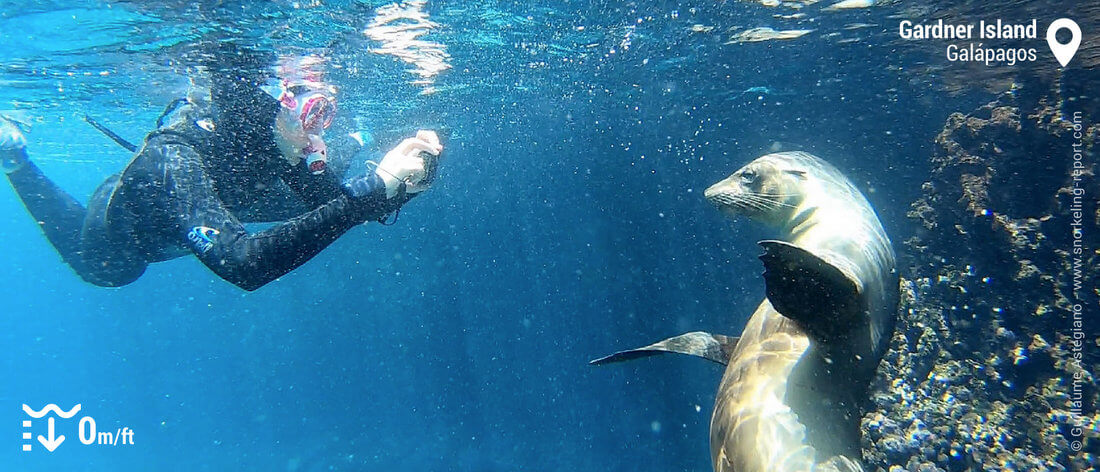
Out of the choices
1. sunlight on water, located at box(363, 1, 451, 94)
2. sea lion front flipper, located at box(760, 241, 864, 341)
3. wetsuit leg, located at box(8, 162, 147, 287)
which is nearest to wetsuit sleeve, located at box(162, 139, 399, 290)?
sea lion front flipper, located at box(760, 241, 864, 341)

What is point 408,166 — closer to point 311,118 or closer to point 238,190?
point 311,118

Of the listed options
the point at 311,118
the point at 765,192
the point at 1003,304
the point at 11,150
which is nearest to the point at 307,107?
the point at 311,118

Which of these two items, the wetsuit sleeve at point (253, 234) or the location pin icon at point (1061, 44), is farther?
the location pin icon at point (1061, 44)

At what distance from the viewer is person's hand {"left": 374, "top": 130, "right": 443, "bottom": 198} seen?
10.8ft

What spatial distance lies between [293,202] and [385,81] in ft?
35.0

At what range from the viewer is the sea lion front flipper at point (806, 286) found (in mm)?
2207

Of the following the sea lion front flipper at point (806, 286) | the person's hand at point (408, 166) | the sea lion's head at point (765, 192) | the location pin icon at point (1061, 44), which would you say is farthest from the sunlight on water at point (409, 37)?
the location pin icon at point (1061, 44)

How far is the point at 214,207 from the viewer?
10.5 ft

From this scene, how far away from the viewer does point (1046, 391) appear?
6852 mm

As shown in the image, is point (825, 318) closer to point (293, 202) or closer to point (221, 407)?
point (293, 202)

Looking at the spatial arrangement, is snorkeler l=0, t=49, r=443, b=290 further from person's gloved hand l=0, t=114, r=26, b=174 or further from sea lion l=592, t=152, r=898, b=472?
sea lion l=592, t=152, r=898, b=472

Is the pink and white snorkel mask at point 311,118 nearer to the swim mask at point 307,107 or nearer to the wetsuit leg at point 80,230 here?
the swim mask at point 307,107

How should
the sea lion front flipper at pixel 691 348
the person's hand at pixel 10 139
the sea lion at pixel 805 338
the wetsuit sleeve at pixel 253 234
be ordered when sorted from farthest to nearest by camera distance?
the person's hand at pixel 10 139 → the sea lion front flipper at pixel 691 348 → the wetsuit sleeve at pixel 253 234 → the sea lion at pixel 805 338

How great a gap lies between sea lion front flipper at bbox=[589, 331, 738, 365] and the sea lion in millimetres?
11
